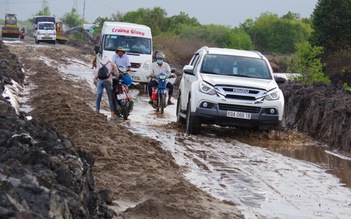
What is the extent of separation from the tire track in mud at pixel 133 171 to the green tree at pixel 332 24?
2504 cm

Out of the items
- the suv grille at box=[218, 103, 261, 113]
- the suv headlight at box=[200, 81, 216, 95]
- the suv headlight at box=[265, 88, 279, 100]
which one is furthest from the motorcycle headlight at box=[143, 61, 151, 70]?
the suv grille at box=[218, 103, 261, 113]

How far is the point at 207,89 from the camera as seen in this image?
15656mm

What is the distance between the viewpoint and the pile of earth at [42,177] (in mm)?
5277

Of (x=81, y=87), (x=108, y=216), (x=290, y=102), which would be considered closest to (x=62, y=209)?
(x=108, y=216)

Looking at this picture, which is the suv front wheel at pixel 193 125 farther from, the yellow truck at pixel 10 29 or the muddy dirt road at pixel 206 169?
the yellow truck at pixel 10 29

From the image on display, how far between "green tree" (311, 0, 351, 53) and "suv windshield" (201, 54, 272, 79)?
79.8ft

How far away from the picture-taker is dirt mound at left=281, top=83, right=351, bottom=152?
52.1 feet

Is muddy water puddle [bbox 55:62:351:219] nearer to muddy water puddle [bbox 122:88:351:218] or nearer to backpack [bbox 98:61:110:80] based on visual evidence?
muddy water puddle [bbox 122:88:351:218]

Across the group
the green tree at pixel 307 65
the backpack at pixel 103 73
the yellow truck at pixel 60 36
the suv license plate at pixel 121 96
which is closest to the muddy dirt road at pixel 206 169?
the suv license plate at pixel 121 96

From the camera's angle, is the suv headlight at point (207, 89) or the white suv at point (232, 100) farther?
the suv headlight at point (207, 89)

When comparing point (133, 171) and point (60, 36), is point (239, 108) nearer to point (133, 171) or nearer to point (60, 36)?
point (133, 171)

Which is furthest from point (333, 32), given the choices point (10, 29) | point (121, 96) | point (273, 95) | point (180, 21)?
point (180, 21)

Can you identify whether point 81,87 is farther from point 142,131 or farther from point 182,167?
point 182,167

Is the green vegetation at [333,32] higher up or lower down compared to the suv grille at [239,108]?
higher up
